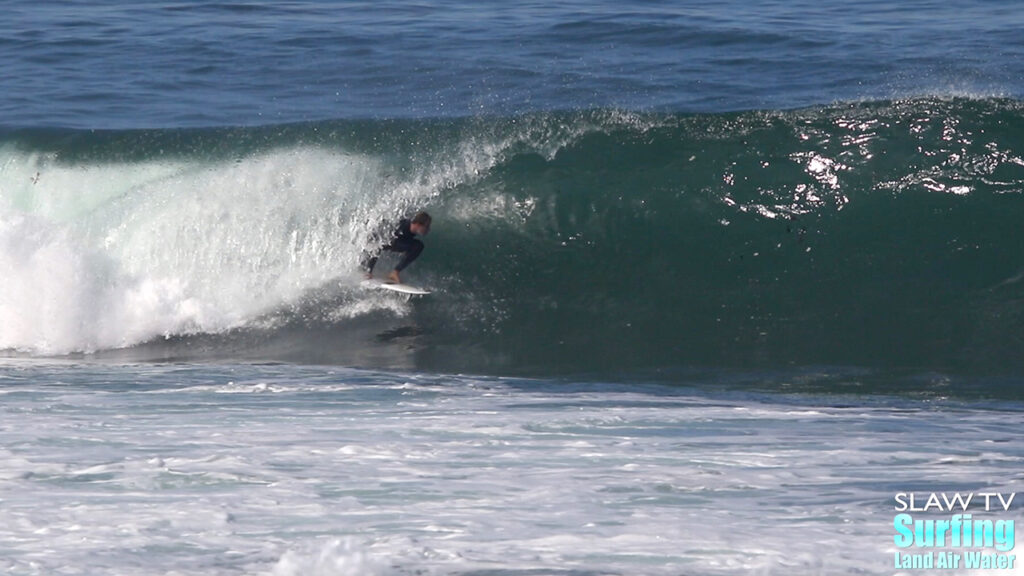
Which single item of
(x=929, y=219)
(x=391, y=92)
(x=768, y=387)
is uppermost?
(x=391, y=92)

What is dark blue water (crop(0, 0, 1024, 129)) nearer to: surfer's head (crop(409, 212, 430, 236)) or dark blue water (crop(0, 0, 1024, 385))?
dark blue water (crop(0, 0, 1024, 385))

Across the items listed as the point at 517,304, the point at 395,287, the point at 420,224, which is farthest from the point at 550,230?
the point at 395,287

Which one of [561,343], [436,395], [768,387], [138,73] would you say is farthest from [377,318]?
[138,73]

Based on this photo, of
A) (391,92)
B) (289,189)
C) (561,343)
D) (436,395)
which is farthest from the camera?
(391,92)

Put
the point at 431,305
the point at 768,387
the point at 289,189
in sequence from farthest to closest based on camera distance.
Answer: the point at 289,189, the point at 431,305, the point at 768,387

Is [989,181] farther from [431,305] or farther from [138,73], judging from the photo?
[138,73]

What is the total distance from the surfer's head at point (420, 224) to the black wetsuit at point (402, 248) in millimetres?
44

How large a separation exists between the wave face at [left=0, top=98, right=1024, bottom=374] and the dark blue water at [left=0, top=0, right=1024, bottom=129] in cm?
147

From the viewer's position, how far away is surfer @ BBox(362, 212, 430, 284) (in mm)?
10031

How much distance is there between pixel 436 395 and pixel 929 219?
4858mm

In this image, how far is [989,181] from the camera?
1012 centimetres

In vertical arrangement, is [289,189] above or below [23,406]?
above

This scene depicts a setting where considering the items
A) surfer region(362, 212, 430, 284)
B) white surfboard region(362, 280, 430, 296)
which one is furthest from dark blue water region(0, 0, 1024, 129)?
white surfboard region(362, 280, 430, 296)

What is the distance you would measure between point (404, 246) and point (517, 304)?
111 centimetres
